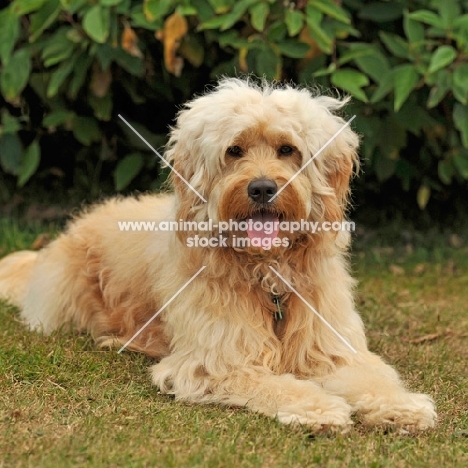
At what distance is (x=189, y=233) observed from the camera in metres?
4.38

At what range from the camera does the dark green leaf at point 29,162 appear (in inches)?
281

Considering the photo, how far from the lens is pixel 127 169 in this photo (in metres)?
7.30

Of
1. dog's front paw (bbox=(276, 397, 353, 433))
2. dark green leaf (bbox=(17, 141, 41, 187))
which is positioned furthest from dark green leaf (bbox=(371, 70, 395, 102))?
dog's front paw (bbox=(276, 397, 353, 433))

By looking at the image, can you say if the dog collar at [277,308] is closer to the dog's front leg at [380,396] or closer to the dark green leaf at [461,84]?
the dog's front leg at [380,396]

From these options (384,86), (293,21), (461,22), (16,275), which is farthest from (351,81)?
(16,275)

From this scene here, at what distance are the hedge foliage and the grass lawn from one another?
162 centimetres

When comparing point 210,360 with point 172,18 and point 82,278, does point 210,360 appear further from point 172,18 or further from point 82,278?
point 172,18

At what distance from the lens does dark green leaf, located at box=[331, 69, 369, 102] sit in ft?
20.2

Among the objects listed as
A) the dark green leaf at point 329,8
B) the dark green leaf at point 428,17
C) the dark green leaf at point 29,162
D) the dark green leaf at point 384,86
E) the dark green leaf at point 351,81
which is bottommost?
the dark green leaf at point 29,162

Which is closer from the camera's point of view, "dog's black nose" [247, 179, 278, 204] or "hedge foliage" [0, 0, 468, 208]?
"dog's black nose" [247, 179, 278, 204]

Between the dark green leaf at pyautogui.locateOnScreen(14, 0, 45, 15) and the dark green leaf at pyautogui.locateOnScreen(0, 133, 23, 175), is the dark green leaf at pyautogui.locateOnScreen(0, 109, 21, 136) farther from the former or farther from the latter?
the dark green leaf at pyautogui.locateOnScreen(14, 0, 45, 15)

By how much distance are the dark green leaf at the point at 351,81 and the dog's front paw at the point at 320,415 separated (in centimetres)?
276

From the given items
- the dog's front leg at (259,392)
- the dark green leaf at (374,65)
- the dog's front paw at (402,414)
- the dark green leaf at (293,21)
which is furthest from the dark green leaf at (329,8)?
the dog's front paw at (402,414)

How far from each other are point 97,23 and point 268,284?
2559 millimetres
